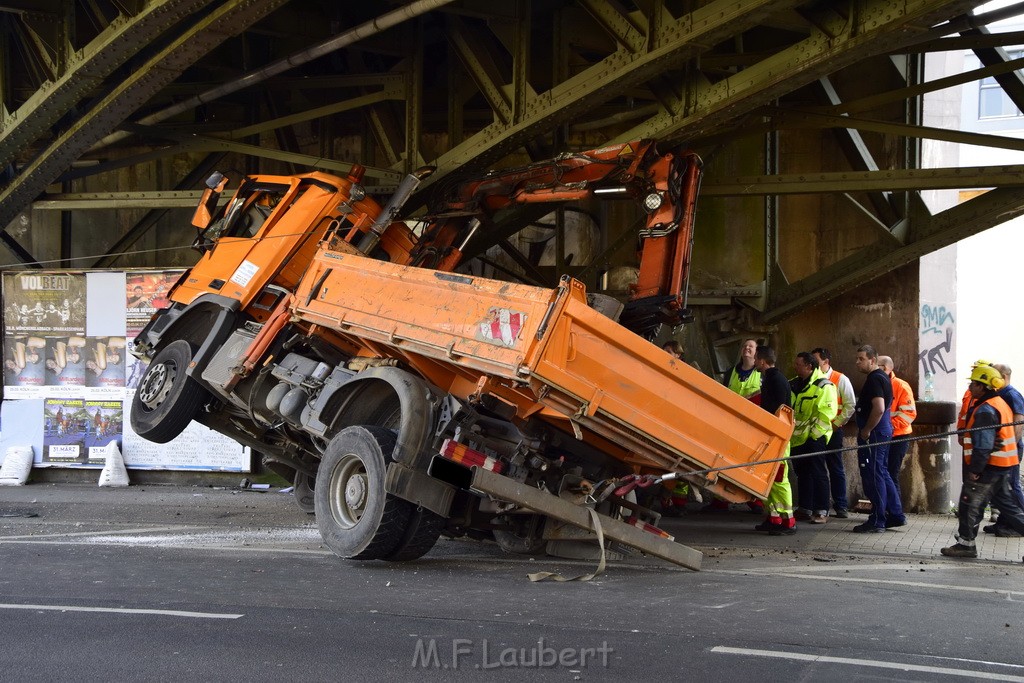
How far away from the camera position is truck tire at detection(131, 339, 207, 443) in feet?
34.9

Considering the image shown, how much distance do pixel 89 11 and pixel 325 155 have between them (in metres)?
4.17

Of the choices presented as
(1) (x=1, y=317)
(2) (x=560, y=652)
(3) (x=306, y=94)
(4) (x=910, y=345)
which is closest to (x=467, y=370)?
(2) (x=560, y=652)

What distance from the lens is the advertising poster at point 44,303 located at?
596 inches

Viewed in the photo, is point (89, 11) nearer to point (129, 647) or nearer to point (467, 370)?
point (467, 370)

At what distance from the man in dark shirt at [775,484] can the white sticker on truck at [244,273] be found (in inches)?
203

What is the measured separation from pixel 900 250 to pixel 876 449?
272 cm

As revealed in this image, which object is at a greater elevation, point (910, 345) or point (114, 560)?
point (910, 345)

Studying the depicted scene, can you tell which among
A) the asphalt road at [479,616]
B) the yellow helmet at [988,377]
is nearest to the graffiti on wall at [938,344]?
the yellow helmet at [988,377]

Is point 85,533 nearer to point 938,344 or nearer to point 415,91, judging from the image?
point 415,91

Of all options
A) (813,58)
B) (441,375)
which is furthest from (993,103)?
(441,375)

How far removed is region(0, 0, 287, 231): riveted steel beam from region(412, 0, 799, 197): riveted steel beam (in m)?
2.61

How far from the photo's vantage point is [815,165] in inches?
550

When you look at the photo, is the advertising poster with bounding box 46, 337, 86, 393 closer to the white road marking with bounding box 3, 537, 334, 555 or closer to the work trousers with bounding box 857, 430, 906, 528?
the white road marking with bounding box 3, 537, 334, 555

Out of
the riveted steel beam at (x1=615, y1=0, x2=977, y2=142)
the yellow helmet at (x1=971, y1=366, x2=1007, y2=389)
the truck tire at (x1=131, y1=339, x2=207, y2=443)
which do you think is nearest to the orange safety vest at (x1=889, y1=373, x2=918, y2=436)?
the yellow helmet at (x1=971, y1=366, x2=1007, y2=389)
